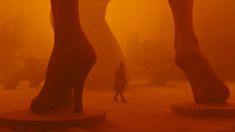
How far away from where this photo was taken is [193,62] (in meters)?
6.31

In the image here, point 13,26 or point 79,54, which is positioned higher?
point 79,54

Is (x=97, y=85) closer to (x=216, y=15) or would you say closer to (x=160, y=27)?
(x=216, y=15)

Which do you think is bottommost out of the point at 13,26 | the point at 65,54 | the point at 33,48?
the point at 33,48

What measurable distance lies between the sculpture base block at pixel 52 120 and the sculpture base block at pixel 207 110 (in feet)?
3.99

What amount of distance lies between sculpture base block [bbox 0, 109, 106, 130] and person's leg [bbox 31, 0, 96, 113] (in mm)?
189

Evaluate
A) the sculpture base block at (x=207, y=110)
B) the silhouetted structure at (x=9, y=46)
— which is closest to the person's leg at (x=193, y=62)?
the sculpture base block at (x=207, y=110)

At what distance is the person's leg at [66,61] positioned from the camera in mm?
5293

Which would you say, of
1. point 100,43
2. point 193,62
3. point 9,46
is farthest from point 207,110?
point 9,46

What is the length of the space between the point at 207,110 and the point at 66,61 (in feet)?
6.16

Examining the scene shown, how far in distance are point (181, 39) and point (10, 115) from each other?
2.59 metres

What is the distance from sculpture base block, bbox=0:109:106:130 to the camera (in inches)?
191

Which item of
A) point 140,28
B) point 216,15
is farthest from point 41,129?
→ point 140,28

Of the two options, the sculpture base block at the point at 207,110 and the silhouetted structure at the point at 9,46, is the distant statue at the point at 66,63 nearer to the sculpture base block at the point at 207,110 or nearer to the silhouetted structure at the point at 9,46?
the sculpture base block at the point at 207,110

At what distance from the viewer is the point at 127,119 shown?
5.66 m
